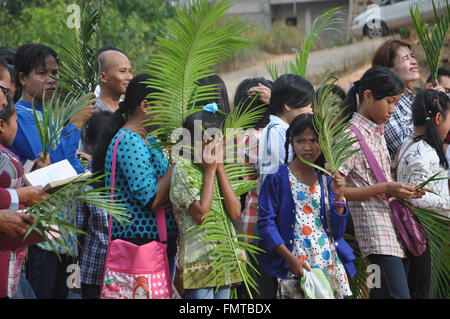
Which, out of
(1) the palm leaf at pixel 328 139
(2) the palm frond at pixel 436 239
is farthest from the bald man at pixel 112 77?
(2) the palm frond at pixel 436 239

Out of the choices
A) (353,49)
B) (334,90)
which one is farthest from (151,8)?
(334,90)

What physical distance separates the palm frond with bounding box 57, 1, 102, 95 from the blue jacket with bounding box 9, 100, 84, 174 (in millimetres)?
400

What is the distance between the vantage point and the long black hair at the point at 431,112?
14.0ft

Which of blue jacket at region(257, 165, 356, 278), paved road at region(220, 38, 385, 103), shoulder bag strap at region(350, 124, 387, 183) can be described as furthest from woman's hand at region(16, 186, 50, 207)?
paved road at region(220, 38, 385, 103)

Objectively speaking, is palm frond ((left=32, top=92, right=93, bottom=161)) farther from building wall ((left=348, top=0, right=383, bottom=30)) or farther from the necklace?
building wall ((left=348, top=0, right=383, bottom=30))

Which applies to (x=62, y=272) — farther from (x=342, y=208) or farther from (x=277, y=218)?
(x=342, y=208)

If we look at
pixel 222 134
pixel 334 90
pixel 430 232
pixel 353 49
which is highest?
pixel 353 49

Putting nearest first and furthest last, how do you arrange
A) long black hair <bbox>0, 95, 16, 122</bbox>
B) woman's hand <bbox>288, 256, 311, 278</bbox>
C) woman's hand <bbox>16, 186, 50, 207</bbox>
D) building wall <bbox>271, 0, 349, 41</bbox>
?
woman's hand <bbox>16, 186, 50, 207</bbox>
long black hair <bbox>0, 95, 16, 122</bbox>
woman's hand <bbox>288, 256, 311, 278</bbox>
building wall <bbox>271, 0, 349, 41</bbox>

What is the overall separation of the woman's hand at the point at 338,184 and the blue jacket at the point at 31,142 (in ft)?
5.28

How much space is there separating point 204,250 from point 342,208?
840 millimetres

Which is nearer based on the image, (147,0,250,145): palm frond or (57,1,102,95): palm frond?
(147,0,250,145): palm frond

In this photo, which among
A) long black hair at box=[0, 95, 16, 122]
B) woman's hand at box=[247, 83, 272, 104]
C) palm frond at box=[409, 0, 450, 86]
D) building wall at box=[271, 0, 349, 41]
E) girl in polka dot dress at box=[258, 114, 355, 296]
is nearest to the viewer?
long black hair at box=[0, 95, 16, 122]

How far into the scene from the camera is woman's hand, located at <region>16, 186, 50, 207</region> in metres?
2.98

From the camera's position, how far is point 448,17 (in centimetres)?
442
